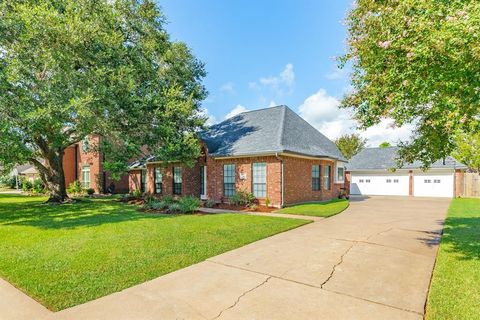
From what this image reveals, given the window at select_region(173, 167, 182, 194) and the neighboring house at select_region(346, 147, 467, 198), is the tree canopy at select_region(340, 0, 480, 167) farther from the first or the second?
the neighboring house at select_region(346, 147, 467, 198)

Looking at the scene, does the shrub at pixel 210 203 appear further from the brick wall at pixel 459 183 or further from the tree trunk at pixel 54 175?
the brick wall at pixel 459 183

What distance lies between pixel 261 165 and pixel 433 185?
60.3 feet

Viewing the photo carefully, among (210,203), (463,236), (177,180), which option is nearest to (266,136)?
(210,203)

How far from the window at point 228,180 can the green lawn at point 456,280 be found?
1034 centimetres

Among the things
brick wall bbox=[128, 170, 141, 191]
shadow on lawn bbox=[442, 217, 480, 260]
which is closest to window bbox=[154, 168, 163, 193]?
brick wall bbox=[128, 170, 141, 191]

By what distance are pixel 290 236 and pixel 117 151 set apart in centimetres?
1246

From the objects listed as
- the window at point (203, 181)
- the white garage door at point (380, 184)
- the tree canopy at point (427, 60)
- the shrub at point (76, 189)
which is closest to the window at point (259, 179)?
the window at point (203, 181)

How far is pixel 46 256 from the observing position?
6125mm

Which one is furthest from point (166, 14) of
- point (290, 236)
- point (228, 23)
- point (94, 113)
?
point (290, 236)

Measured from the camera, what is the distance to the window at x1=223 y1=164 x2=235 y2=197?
1614cm

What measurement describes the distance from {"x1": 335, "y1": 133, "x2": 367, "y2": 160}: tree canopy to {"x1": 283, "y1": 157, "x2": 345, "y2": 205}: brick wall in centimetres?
3174

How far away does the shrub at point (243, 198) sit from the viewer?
49.3 feet

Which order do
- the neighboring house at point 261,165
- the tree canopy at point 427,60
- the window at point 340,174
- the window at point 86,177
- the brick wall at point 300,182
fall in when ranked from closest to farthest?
the tree canopy at point 427,60
the neighboring house at point 261,165
the brick wall at point 300,182
the window at point 340,174
the window at point 86,177

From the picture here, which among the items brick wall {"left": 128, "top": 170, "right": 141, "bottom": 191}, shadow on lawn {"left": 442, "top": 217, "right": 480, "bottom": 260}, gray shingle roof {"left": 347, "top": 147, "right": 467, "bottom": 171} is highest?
gray shingle roof {"left": 347, "top": 147, "right": 467, "bottom": 171}
